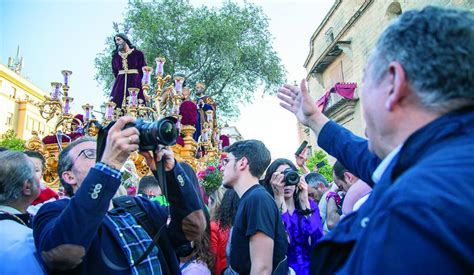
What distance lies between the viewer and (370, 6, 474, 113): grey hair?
→ 0.97 meters

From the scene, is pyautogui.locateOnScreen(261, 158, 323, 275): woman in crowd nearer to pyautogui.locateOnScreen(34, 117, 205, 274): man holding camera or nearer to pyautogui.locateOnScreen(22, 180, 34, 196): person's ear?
pyautogui.locateOnScreen(34, 117, 205, 274): man holding camera

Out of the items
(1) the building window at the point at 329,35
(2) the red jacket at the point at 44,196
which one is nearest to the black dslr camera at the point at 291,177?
(2) the red jacket at the point at 44,196

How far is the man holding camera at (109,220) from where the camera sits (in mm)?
1638

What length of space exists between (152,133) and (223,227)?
2.12 metres

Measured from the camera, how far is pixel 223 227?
3658 mm

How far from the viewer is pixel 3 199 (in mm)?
2250

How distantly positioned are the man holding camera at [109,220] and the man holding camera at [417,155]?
41.4 inches

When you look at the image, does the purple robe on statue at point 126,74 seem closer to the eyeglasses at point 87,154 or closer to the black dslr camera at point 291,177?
the black dslr camera at point 291,177

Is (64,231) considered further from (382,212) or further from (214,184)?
(214,184)

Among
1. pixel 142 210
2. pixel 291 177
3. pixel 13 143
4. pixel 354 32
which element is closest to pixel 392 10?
pixel 354 32

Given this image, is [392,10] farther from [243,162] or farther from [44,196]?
[44,196]

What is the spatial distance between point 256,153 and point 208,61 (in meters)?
18.8

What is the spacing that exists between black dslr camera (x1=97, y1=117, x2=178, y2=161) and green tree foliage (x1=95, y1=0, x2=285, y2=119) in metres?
18.9

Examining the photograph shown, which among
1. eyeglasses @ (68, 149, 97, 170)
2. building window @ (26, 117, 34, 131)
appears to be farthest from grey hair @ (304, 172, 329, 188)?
building window @ (26, 117, 34, 131)
